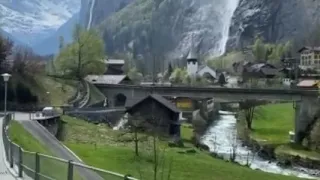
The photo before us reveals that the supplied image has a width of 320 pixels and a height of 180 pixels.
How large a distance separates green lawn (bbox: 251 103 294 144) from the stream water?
4237 mm

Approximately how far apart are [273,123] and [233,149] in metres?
37.2

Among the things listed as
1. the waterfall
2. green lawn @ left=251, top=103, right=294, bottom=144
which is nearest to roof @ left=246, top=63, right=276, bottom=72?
green lawn @ left=251, top=103, right=294, bottom=144

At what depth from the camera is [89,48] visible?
407 feet

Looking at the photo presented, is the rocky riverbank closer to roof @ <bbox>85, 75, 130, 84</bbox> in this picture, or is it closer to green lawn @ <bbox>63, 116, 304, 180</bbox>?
green lawn @ <bbox>63, 116, 304, 180</bbox>

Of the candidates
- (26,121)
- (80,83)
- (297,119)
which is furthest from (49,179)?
(80,83)

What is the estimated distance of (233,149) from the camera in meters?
73.3

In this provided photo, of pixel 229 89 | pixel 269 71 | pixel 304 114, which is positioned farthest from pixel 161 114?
pixel 269 71

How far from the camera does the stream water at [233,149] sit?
63.7 m

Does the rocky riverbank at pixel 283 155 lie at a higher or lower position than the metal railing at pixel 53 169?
lower

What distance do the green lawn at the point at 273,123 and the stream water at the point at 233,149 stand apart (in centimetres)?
424

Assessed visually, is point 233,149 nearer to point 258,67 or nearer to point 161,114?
point 161,114

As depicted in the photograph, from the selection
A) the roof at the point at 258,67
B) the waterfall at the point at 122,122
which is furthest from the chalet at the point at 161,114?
the roof at the point at 258,67

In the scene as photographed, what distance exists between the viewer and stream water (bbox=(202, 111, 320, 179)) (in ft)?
209

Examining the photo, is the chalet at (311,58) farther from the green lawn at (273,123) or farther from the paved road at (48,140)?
the paved road at (48,140)
